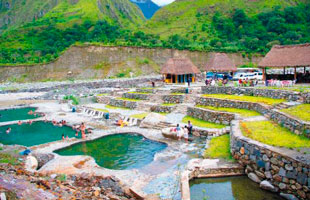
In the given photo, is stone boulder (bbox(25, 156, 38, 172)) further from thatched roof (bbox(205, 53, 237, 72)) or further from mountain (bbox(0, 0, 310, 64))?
mountain (bbox(0, 0, 310, 64))

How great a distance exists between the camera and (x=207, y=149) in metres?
14.0

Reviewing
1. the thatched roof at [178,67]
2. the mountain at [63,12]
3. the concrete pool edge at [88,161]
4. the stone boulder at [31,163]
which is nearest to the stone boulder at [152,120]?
the concrete pool edge at [88,161]

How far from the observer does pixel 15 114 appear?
3091 cm

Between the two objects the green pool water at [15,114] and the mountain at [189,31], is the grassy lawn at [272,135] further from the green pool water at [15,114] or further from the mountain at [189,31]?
the mountain at [189,31]

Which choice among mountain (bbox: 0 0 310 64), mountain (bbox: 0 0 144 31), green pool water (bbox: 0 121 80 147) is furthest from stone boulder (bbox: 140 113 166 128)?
mountain (bbox: 0 0 144 31)

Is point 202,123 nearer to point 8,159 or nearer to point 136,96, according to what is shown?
point 136,96

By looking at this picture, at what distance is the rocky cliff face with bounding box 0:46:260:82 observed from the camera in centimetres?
5909

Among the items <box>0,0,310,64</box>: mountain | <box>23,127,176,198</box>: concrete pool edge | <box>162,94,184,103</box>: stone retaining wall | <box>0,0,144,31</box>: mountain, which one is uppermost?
<box>0,0,144,31</box>: mountain

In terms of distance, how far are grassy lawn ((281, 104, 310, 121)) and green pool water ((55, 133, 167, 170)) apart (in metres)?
7.39

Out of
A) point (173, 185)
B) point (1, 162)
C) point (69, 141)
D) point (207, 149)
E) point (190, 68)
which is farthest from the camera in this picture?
point (190, 68)

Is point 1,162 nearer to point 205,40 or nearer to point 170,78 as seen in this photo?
point 170,78

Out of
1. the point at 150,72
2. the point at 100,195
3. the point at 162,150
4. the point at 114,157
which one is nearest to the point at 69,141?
the point at 114,157

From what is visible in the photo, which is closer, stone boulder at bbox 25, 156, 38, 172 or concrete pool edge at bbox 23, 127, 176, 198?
concrete pool edge at bbox 23, 127, 176, 198

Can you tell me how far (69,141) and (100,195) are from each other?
31.1 ft
